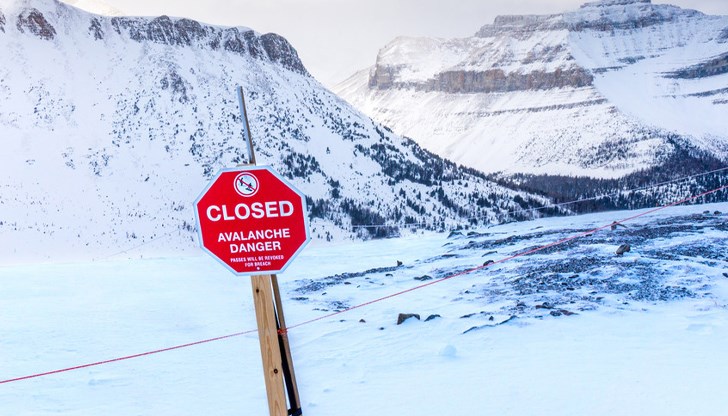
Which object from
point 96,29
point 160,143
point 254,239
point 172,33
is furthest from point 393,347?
point 172,33

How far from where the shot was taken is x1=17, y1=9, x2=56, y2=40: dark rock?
7588 cm

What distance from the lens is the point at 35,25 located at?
7644 cm

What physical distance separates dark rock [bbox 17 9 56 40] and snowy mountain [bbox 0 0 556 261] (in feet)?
0.78

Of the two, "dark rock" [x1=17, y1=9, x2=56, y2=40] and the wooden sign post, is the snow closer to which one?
the wooden sign post

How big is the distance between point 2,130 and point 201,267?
49.3 metres

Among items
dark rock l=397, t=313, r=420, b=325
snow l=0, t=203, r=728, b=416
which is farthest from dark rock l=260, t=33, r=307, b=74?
dark rock l=397, t=313, r=420, b=325

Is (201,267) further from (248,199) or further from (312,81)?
(312,81)

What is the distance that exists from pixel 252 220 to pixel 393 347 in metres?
6.69

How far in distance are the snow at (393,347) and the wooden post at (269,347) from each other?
10.2 ft

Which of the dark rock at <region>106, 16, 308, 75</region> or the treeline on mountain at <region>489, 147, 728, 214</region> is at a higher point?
the dark rock at <region>106, 16, 308, 75</region>

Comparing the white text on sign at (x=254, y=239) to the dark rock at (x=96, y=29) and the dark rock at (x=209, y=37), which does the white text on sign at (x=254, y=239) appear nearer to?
the dark rock at (x=96, y=29)

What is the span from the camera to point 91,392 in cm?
817

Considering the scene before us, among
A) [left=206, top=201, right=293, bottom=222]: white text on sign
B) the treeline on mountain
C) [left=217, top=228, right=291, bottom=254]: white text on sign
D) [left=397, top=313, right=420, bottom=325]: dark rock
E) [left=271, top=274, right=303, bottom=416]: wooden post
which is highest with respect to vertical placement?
[left=206, top=201, right=293, bottom=222]: white text on sign

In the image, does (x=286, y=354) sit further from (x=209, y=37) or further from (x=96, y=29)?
(x=209, y=37)
